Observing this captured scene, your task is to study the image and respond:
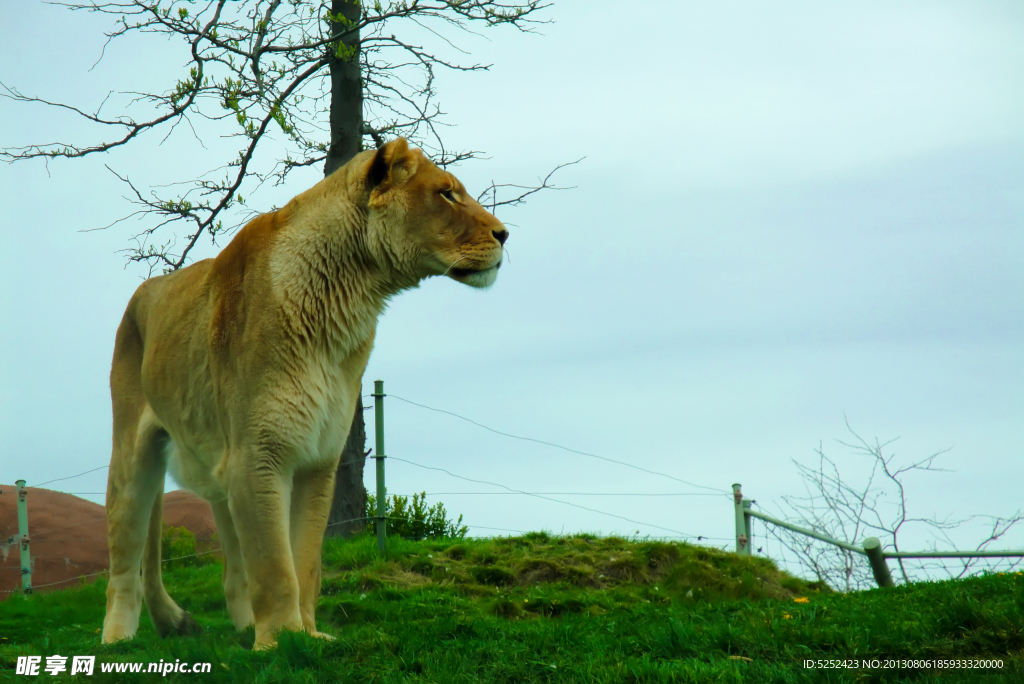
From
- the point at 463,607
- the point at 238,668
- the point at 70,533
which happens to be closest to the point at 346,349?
the point at 238,668

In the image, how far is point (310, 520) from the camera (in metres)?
5.10

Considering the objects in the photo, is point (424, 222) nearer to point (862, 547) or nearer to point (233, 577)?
point (233, 577)

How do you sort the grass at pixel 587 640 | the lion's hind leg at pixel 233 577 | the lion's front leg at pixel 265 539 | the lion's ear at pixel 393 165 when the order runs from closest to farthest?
the grass at pixel 587 640, the lion's front leg at pixel 265 539, the lion's ear at pixel 393 165, the lion's hind leg at pixel 233 577

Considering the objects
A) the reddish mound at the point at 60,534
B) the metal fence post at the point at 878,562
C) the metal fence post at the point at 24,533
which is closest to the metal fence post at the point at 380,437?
the reddish mound at the point at 60,534

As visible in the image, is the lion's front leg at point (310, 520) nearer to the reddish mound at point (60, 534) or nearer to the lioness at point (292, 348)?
the lioness at point (292, 348)

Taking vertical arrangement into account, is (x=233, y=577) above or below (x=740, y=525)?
below

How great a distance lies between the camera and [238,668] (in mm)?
4145

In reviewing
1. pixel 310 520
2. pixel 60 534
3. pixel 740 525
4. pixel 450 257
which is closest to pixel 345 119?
pixel 450 257

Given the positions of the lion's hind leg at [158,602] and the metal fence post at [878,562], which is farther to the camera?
the metal fence post at [878,562]

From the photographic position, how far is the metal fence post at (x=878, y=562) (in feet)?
31.2

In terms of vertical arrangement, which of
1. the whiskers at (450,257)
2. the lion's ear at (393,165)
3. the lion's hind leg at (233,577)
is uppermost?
the lion's ear at (393,165)

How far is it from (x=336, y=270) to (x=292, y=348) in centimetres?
53

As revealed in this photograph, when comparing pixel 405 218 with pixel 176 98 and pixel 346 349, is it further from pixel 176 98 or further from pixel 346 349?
pixel 176 98

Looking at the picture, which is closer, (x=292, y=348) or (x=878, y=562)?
(x=292, y=348)
